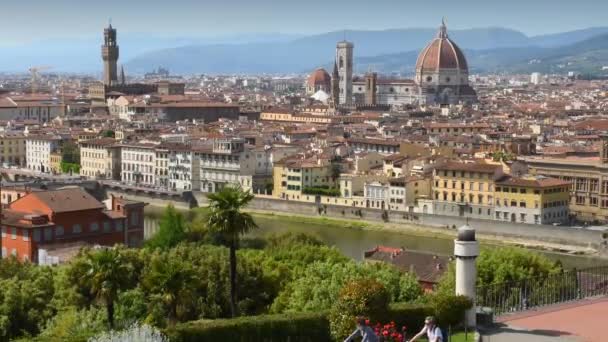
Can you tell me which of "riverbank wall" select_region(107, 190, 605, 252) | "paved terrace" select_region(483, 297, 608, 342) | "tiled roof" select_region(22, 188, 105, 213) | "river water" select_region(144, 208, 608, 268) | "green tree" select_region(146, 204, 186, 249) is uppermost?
"paved terrace" select_region(483, 297, 608, 342)

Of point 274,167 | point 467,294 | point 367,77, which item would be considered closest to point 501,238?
point 274,167

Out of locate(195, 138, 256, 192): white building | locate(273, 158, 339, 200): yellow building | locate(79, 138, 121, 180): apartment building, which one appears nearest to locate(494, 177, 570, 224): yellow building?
locate(273, 158, 339, 200): yellow building

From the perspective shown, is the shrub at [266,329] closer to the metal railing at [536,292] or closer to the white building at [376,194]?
the metal railing at [536,292]

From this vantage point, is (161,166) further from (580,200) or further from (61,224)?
(61,224)

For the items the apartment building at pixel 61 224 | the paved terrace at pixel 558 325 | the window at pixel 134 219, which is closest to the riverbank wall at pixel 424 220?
the window at pixel 134 219

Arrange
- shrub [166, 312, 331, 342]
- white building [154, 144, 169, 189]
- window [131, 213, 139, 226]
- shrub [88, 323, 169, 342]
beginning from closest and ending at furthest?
shrub [88, 323, 169, 342] → shrub [166, 312, 331, 342] → window [131, 213, 139, 226] → white building [154, 144, 169, 189]

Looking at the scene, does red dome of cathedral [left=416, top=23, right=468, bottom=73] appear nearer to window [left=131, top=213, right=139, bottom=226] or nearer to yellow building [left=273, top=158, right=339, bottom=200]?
yellow building [left=273, top=158, right=339, bottom=200]

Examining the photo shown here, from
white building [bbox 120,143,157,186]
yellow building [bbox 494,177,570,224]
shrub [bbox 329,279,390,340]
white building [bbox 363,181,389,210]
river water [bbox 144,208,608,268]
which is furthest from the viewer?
white building [bbox 120,143,157,186]
